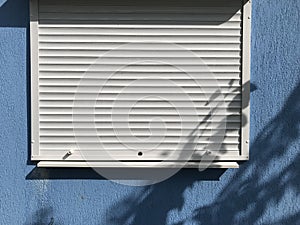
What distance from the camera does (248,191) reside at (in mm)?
4566

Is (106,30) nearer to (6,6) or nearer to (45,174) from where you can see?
(6,6)

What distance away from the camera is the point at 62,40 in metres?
4.45

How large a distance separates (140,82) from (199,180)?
103 cm

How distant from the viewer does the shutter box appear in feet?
14.6

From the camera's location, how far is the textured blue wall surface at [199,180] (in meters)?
4.48

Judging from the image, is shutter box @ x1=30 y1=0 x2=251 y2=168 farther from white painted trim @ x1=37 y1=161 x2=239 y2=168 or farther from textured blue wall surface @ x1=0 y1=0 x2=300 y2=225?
textured blue wall surface @ x1=0 y1=0 x2=300 y2=225

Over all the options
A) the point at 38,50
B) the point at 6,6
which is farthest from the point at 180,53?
the point at 6,6

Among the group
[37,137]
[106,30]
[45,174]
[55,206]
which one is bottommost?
[55,206]

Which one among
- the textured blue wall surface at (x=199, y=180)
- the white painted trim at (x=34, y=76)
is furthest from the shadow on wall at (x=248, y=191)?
the white painted trim at (x=34, y=76)

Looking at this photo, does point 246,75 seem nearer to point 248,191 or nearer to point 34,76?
point 248,191

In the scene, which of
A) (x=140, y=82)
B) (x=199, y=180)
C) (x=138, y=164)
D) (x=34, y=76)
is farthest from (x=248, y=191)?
(x=34, y=76)


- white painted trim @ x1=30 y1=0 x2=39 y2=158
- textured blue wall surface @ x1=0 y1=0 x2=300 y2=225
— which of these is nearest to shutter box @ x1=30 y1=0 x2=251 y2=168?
white painted trim @ x1=30 y1=0 x2=39 y2=158

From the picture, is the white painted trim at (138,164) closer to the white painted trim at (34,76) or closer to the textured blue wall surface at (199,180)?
the textured blue wall surface at (199,180)

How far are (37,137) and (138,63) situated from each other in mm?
→ 1119
